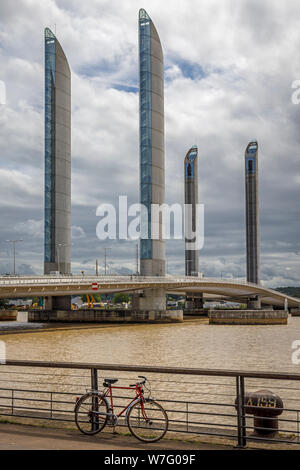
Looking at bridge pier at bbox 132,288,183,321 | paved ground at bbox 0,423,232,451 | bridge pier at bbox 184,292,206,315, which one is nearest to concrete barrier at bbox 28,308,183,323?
bridge pier at bbox 132,288,183,321

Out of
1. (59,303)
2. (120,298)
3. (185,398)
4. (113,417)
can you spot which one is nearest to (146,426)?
(113,417)

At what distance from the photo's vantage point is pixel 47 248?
2862 inches

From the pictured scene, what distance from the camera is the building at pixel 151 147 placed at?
67812 mm

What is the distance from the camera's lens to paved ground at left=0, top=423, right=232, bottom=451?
5.87 meters

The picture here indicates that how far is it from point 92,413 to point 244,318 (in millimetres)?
55708

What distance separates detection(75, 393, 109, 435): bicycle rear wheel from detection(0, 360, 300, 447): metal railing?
16 cm

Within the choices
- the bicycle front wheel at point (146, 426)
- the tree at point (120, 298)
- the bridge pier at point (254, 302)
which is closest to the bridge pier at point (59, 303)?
the bridge pier at point (254, 302)

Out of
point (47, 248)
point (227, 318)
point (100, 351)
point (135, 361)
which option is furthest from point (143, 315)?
point (135, 361)

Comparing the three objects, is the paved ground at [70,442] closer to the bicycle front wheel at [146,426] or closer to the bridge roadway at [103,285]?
the bicycle front wheel at [146,426]

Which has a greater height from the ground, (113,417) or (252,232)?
(252,232)

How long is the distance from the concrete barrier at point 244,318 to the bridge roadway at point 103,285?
214 inches

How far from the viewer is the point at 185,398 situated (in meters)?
15.2

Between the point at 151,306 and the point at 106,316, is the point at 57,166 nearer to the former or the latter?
the point at 106,316

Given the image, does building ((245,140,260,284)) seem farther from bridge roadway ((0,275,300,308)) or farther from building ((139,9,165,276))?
building ((139,9,165,276))
